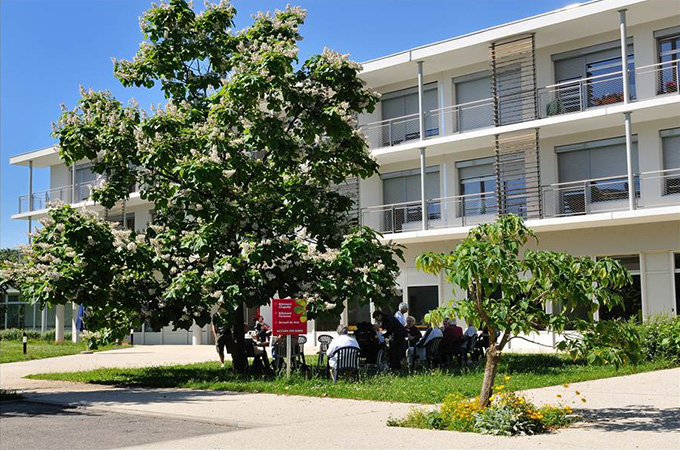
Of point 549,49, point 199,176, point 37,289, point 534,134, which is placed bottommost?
point 37,289

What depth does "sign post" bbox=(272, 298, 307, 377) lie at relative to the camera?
1689 centimetres

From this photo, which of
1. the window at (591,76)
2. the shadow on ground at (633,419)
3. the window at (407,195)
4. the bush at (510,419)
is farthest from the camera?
the window at (407,195)

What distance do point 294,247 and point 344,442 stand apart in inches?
348

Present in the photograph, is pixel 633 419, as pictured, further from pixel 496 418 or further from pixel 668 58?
pixel 668 58

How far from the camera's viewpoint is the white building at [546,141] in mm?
25219

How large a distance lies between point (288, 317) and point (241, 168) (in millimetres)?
3260

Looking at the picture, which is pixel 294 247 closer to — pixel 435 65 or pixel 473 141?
pixel 473 141

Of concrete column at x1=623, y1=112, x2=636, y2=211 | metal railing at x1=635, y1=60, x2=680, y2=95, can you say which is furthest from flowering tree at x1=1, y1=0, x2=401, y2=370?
metal railing at x1=635, y1=60, x2=680, y2=95

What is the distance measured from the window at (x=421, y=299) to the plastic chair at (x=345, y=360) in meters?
14.8

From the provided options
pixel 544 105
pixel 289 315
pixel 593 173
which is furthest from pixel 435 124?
pixel 289 315

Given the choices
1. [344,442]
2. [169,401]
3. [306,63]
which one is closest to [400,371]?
[169,401]

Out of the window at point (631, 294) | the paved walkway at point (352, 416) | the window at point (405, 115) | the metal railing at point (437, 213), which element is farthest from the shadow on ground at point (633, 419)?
the window at point (405, 115)

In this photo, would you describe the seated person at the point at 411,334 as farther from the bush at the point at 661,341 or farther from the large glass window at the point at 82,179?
the large glass window at the point at 82,179

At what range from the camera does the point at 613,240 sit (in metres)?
26.1
